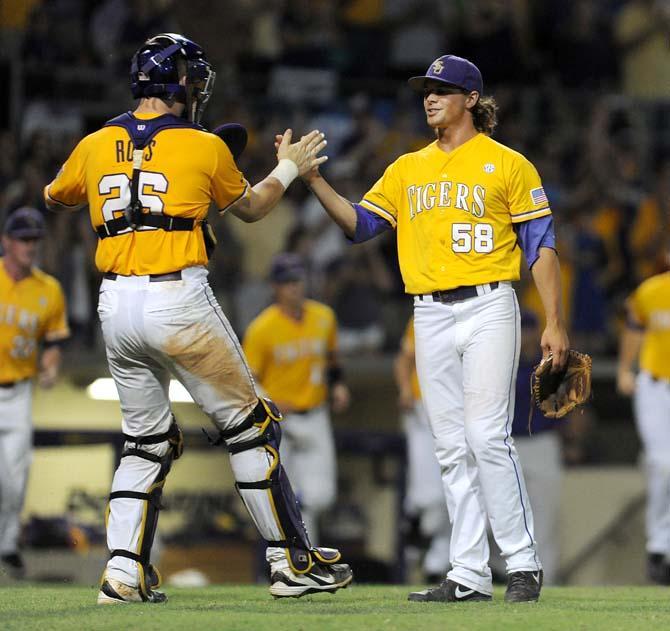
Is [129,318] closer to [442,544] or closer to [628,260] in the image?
[442,544]

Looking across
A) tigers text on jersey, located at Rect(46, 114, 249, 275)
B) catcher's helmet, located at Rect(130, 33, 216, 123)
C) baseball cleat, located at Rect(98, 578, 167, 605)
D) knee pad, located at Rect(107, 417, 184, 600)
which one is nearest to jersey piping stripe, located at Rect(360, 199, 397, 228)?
tigers text on jersey, located at Rect(46, 114, 249, 275)

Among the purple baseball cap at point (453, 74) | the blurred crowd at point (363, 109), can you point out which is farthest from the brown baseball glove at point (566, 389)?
the blurred crowd at point (363, 109)

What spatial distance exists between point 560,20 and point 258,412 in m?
11.5

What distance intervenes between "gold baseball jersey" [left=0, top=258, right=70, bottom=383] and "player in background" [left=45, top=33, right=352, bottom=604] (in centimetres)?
395

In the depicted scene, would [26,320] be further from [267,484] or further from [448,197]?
[448,197]

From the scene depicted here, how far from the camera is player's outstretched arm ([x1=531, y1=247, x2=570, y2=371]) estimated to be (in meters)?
6.05

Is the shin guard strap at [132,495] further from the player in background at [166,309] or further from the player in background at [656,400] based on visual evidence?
the player in background at [656,400]

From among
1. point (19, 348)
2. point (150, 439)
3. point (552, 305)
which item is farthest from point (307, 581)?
point (19, 348)

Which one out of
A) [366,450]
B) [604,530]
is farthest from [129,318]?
[604,530]

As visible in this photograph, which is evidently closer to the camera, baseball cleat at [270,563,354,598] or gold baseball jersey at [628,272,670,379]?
baseball cleat at [270,563,354,598]

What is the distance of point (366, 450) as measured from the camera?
1225 centimetres

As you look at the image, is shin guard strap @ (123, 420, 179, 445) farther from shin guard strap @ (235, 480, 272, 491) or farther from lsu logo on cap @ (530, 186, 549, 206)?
lsu logo on cap @ (530, 186, 549, 206)

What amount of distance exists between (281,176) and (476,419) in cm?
134

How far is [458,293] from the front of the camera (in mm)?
6223
